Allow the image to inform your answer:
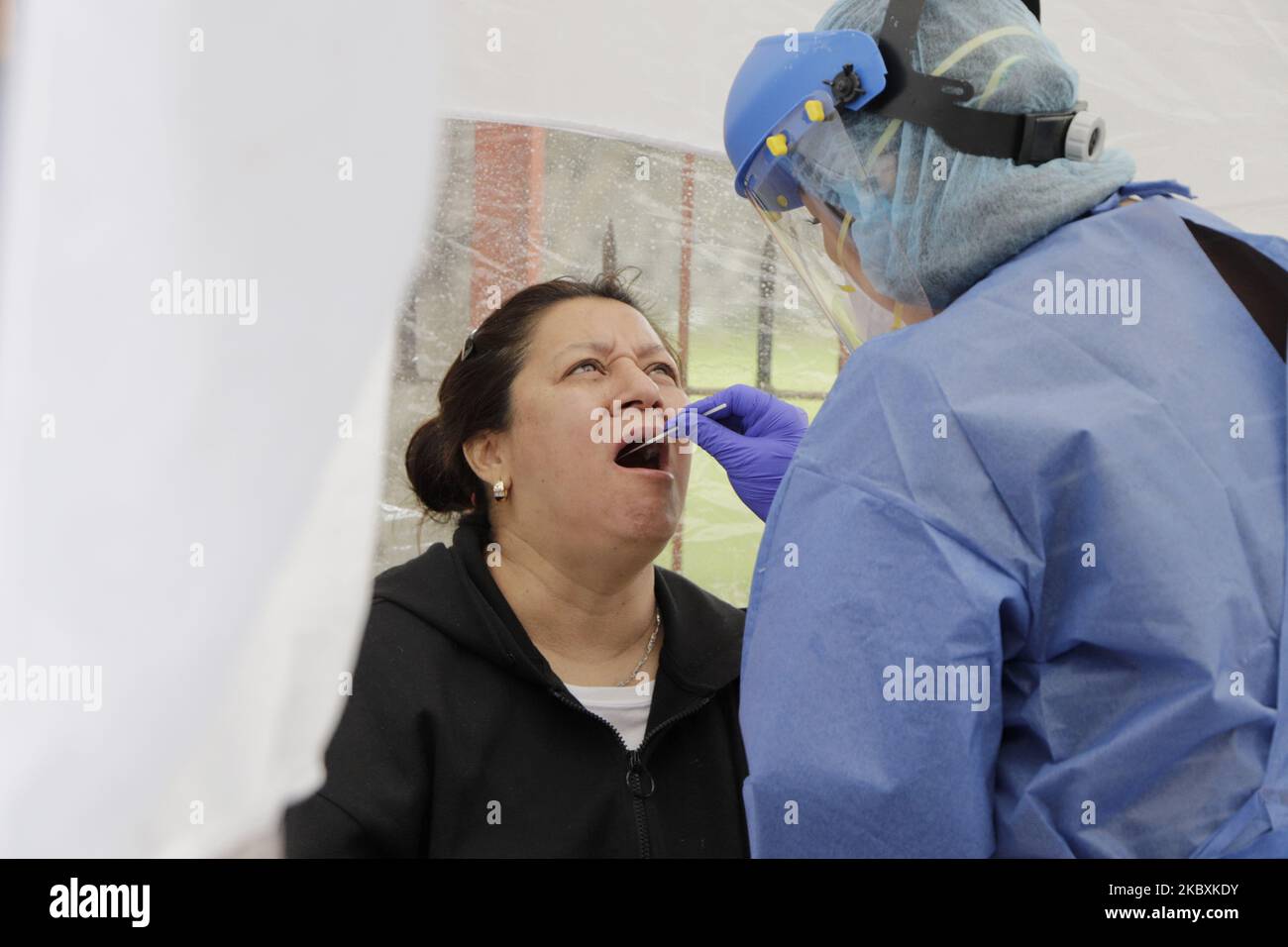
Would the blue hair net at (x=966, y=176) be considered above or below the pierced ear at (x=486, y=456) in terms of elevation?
above

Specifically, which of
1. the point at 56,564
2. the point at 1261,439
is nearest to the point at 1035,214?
the point at 1261,439

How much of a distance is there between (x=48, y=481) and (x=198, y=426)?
0.17 m

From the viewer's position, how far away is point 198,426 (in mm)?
1381

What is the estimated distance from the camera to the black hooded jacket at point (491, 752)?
164 cm

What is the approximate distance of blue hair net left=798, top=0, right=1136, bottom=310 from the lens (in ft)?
3.96

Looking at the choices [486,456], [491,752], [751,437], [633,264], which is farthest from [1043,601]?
[633,264]

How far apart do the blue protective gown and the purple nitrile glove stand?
1.99 feet

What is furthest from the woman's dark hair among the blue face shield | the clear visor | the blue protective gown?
the blue protective gown

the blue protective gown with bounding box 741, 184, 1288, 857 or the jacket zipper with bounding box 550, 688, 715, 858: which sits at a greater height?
the blue protective gown with bounding box 741, 184, 1288, 857

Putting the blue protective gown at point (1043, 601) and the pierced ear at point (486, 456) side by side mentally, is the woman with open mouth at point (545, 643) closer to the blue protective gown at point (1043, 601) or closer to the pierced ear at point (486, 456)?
the pierced ear at point (486, 456)

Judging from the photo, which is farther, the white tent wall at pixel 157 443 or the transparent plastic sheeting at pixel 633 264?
the transparent plastic sheeting at pixel 633 264

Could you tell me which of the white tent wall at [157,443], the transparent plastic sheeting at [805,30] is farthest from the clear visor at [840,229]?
the transparent plastic sheeting at [805,30]

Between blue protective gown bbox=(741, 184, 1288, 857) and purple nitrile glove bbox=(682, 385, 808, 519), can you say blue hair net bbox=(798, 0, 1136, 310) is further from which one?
purple nitrile glove bbox=(682, 385, 808, 519)

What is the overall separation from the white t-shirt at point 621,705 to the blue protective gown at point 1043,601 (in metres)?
0.69
